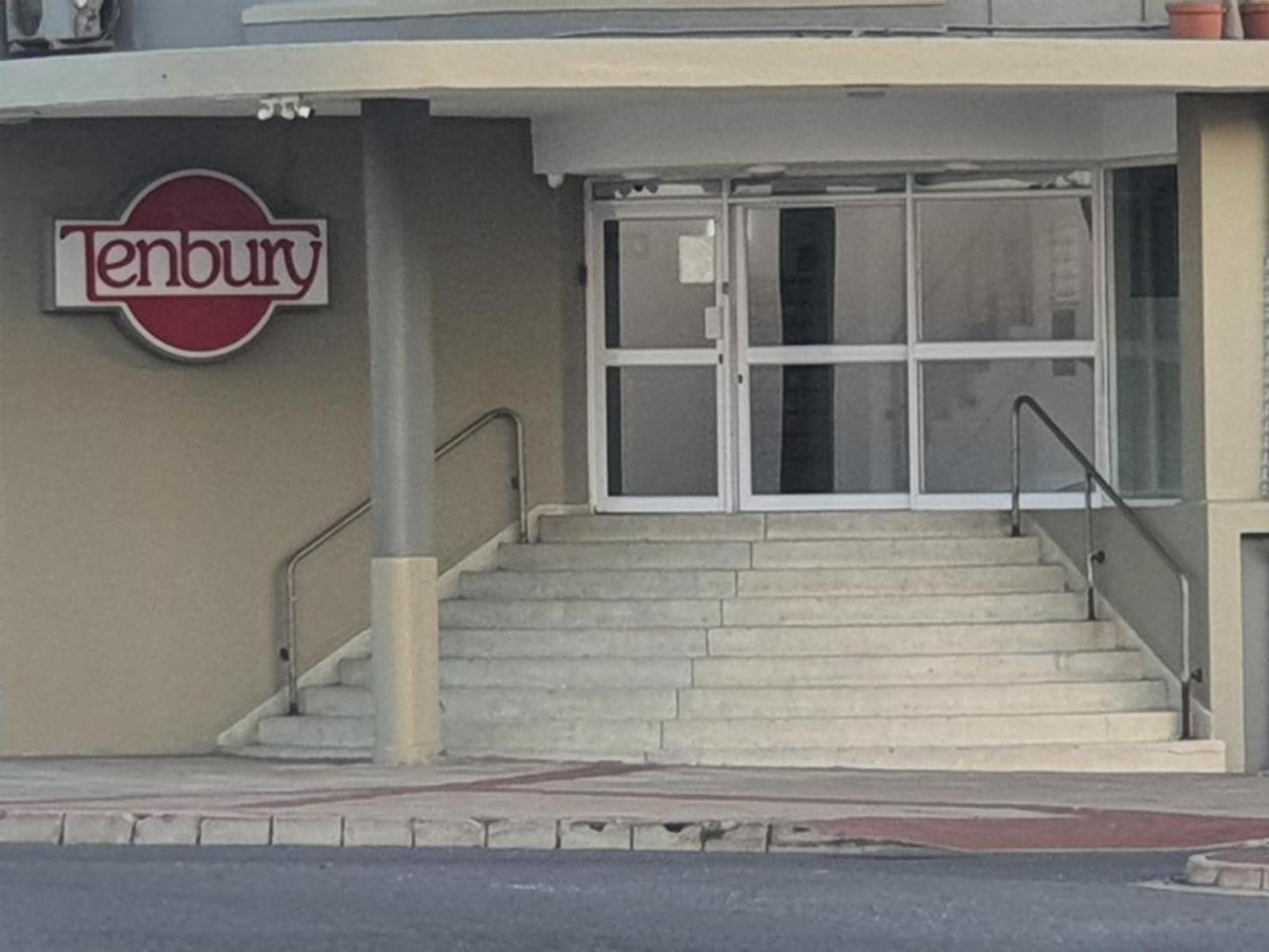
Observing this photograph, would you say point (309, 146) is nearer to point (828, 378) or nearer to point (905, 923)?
point (828, 378)

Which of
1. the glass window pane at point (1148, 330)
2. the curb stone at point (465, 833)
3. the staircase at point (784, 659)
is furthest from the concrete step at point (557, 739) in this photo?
the curb stone at point (465, 833)

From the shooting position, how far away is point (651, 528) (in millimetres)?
20547

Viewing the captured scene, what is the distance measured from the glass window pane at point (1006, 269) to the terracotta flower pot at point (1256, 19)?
2.64 metres

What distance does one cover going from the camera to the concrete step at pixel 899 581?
19828 mm

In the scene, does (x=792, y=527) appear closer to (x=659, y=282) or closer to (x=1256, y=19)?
(x=659, y=282)

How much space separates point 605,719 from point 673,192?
4.09 metres

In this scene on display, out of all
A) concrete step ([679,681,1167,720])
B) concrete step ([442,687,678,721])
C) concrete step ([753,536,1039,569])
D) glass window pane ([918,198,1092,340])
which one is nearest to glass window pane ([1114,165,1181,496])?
glass window pane ([918,198,1092,340])

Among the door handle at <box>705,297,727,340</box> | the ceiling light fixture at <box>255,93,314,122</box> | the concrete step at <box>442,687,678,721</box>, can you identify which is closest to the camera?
the ceiling light fixture at <box>255,93,314,122</box>

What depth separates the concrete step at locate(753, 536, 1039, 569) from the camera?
65.8 ft

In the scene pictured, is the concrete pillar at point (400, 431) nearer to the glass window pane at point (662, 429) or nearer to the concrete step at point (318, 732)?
the concrete step at point (318, 732)

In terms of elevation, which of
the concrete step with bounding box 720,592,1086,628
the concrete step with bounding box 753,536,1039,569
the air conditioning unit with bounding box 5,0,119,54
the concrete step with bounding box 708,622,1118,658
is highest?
the air conditioning unit with bounding box 5,0,119,54

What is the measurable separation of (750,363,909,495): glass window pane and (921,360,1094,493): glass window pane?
0.76 feet

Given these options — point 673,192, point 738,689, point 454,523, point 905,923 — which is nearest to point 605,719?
point 738,689

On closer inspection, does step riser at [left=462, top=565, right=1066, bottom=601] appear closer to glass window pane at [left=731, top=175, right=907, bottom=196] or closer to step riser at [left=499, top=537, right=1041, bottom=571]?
step riser at [left=499, top=537, right=1041, bottom=571]
